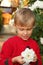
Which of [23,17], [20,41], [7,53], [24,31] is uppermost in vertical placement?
[23,17]

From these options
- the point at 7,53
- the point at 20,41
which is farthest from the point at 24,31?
the point at 7,53

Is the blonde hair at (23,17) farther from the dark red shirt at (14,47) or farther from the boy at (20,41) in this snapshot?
the dark red shirt at (14,47)

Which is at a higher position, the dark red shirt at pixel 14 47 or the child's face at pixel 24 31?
the child's face at pixel 24 31

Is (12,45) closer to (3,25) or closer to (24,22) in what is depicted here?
(24,22)

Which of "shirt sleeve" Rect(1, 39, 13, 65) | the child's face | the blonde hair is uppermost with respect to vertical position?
the blonde hair

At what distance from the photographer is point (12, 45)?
3174mm

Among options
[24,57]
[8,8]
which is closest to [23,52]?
[24,57]

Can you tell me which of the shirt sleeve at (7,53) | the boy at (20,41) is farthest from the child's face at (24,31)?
the shirt sleeve at (7,53)

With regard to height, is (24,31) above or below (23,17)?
below

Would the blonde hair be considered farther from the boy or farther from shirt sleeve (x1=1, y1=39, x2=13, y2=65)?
shirt sleeve (x1=1, y1=39, x2=13, y2=65)

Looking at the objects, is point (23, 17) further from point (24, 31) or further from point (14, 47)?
point (14, 47)

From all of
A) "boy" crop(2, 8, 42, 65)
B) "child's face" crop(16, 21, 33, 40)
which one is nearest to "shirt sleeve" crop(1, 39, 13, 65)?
"boy" crop(2, 8, 42, 65)

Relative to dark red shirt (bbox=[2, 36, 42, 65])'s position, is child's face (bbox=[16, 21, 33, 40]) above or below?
above

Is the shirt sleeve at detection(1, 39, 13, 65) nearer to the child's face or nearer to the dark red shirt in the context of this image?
the dark red shirt
